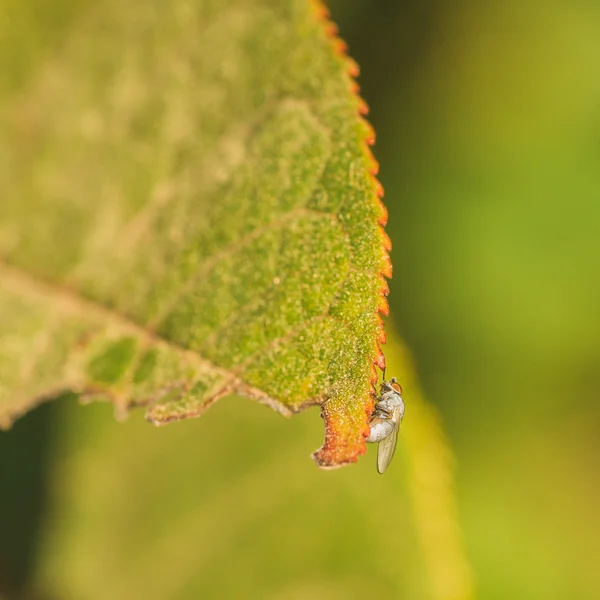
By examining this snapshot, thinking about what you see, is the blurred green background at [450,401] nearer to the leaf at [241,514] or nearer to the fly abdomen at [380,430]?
the leaf at [241,514]

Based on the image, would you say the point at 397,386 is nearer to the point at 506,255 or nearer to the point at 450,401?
the point at 450,401

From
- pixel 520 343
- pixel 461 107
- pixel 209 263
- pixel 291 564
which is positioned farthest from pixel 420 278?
pixel 209 263

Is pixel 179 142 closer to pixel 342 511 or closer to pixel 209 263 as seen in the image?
pixel 209 263

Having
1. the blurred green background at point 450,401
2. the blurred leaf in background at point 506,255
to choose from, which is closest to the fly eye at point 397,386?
the blurred green background at point 450,401

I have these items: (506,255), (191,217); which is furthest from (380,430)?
(506,255)

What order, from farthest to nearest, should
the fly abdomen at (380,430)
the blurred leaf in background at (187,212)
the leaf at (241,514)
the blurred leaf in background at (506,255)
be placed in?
the blurred leaf in background at (506,255), the leaf at (241,514), the fly abdomen at (380,430), the blurred leaf in background at (187,212)

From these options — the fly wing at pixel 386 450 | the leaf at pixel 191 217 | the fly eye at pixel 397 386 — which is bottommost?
the fly wing at pixel 386 450
